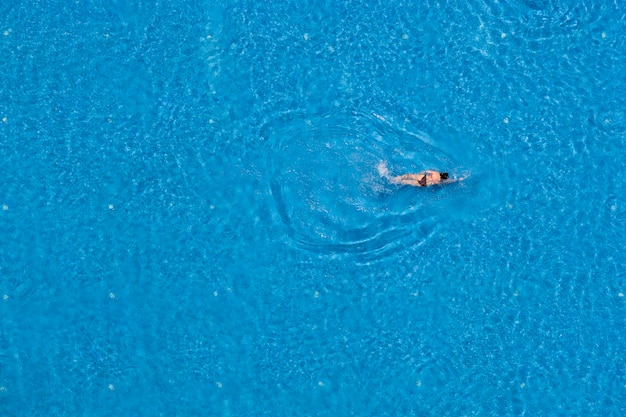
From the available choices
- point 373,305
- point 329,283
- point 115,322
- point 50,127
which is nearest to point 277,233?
point 329,283

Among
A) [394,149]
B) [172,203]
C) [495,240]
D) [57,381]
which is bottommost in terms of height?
[57,381]

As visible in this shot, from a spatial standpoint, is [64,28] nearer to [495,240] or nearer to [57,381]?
[57,381]

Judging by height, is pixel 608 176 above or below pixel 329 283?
above

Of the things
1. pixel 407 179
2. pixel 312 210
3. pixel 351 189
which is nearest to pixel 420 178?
pixel 407 179

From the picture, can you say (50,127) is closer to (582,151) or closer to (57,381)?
(57,381)
